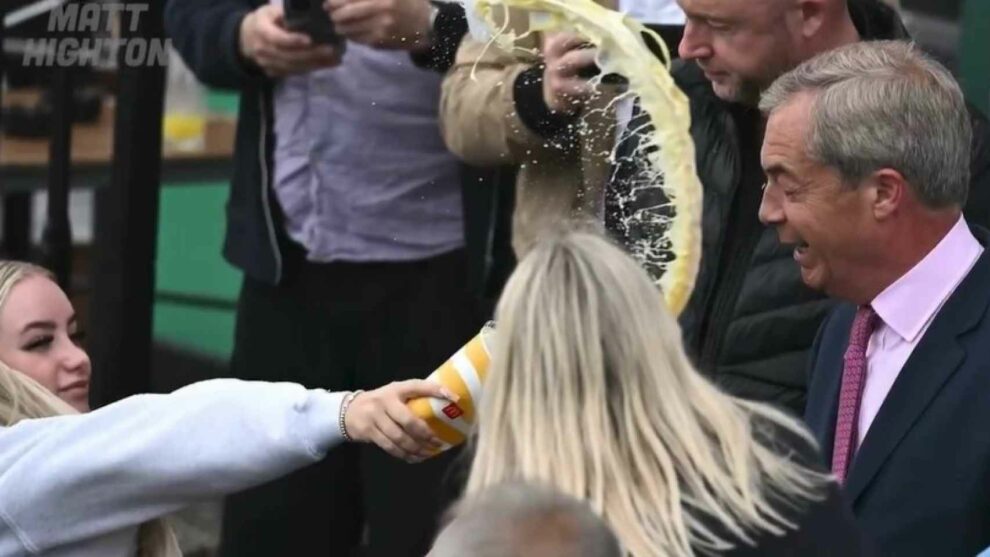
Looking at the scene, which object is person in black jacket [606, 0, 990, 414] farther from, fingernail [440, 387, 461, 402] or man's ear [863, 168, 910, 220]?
fingernail [440, 387, 461, 402]

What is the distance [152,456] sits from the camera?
9.25 ft

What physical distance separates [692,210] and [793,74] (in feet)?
1.07

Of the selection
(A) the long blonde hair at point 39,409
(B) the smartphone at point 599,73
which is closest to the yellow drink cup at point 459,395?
(A) the long blonde hair at point 39,409

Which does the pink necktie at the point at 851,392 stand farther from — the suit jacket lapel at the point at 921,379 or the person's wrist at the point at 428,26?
the person's wrist at the point at 428,26

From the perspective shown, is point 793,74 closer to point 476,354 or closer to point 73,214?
point 476,354

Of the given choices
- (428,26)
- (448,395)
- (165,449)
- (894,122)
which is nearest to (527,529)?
(448,395)

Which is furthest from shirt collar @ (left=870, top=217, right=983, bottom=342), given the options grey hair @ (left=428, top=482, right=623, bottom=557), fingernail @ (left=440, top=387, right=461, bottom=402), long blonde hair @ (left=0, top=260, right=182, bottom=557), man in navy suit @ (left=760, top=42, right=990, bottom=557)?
grey hair @ (left=428, top=482, right=623, bottom=557)

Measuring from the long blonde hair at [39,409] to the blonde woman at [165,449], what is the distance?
5.8 inches

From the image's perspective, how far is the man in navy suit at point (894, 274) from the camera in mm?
2955

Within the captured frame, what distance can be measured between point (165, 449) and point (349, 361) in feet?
4.93

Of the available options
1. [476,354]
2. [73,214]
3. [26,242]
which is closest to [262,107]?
[476,354]

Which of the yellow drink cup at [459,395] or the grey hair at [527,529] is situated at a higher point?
the grey hair at [527,529]

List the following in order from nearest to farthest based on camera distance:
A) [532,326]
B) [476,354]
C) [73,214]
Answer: [532,326]
[476,354]
[73,214]

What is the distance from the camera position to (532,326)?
2.44 m
